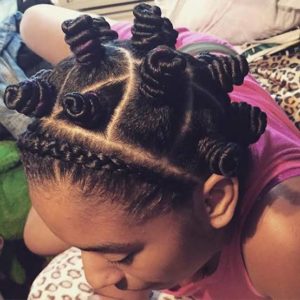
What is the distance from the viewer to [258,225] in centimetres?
76

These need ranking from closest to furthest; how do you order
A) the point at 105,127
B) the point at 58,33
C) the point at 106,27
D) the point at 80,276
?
the point at 105,127
the point at 106,27
the point at 80,276
the point at 58,33

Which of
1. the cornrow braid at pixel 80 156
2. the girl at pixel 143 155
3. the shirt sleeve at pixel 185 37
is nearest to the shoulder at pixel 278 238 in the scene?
the girl at pixel 143 155

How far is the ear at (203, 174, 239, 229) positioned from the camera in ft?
2.21

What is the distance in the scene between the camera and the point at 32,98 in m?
0.62

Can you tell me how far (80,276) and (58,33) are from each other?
0.53m

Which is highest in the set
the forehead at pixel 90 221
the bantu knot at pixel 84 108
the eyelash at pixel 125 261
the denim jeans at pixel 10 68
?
the bantu knot at pixel 84 108

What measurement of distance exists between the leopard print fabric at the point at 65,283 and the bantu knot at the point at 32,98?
481 millimetres

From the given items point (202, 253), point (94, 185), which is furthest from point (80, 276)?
point (94, 185)

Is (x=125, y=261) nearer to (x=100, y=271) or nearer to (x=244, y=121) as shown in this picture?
(x=100, y=271)

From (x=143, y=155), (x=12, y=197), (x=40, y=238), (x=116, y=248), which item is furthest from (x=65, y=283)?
(x=143, y=155)

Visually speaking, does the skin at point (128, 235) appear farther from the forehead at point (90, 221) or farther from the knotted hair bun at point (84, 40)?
the knotted hair bun at point (84, 40)

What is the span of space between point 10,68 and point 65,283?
59cm

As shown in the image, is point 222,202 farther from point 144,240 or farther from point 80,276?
point 80,276

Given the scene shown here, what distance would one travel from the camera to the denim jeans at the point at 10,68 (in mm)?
1283
